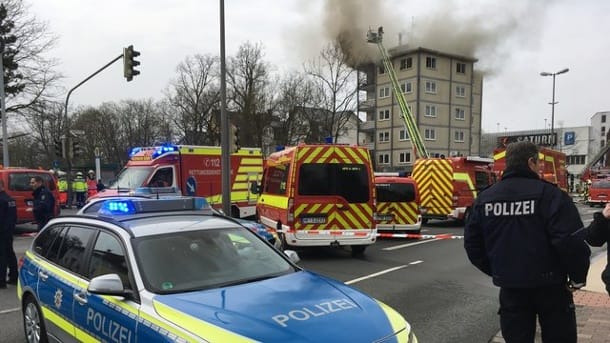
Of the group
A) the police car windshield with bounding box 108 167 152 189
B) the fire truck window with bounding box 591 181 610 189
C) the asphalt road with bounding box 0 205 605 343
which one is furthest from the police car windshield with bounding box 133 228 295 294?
the fire truck window with bounding box 591 181 610 189

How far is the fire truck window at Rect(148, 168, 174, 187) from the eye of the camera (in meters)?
14.2

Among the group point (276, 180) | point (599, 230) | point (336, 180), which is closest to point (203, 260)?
point (599, 230)

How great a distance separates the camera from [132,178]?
46.8 ft

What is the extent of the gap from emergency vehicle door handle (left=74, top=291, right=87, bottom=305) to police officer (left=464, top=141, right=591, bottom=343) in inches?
119

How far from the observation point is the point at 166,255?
3574 mm

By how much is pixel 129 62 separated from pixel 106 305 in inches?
620

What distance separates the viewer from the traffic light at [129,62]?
17.4 m

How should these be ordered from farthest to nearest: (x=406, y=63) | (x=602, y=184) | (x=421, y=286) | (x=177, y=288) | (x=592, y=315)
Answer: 1. (x=406, y=63)
2. (x=602, y=184)
3. (x=421, y=286)
4. (x=592, y=315)
5. (x=177, y=288)

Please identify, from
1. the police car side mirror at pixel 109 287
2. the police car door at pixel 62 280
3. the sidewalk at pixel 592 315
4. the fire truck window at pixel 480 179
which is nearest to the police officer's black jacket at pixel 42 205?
the police car door at pixel 62 280

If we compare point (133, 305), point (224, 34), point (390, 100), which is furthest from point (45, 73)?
point (390, 100)

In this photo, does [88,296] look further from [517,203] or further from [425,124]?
[425,124]

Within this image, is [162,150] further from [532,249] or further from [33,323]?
[532,249]

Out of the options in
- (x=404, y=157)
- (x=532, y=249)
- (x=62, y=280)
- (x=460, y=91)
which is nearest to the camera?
(x=532, y=249)

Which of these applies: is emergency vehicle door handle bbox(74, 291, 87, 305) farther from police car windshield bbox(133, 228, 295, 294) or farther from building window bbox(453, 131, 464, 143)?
building window bbox(453, 131, 464, 143)
